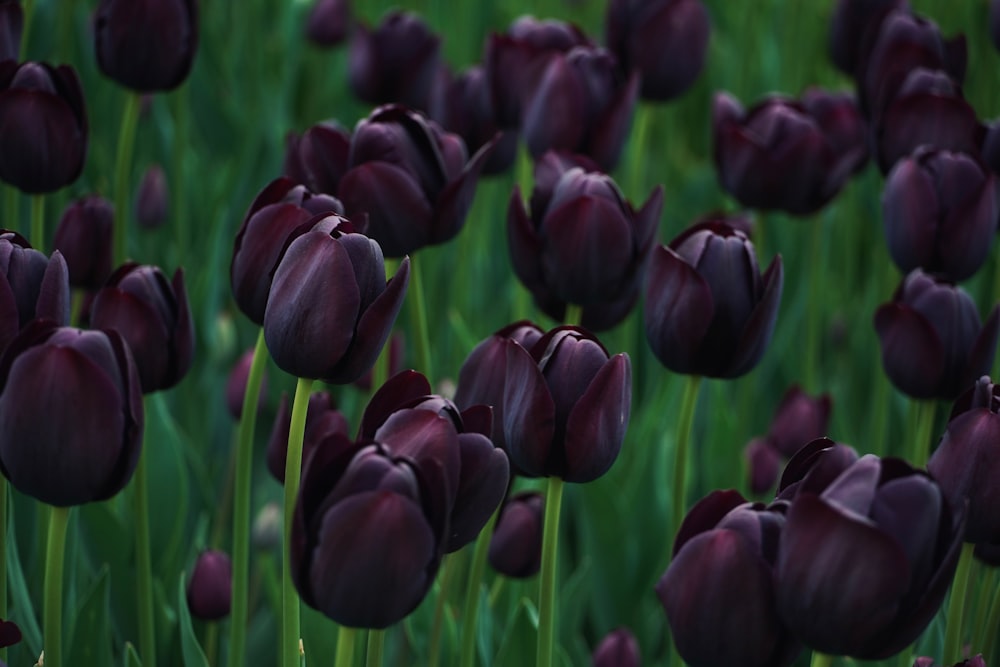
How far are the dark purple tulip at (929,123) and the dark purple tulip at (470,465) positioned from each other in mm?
913

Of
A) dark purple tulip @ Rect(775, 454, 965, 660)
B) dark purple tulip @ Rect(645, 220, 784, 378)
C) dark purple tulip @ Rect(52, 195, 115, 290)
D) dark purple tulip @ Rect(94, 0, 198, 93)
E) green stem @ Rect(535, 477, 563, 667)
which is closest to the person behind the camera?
dark purple tulip @ Rect(775, 454, 965, 660)

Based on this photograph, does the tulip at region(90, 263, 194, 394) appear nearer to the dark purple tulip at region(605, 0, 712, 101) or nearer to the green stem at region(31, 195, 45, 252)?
the green stem at region(31, 195, 45, 252)

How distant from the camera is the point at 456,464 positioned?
0.69m

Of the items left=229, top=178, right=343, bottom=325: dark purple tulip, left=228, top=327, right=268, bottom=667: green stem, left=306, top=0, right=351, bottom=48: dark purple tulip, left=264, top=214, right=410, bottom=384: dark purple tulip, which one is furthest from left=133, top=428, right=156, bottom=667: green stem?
left=306, top=0, right=351, bottom=48: dark purple tulip

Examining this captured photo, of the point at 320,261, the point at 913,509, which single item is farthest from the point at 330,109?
the point at 913,509

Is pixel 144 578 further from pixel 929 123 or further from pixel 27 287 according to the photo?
pixel 929 123

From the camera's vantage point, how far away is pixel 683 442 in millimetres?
1135

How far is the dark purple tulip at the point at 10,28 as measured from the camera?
1.24 meters

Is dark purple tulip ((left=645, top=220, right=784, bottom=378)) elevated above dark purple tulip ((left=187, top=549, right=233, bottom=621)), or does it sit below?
above

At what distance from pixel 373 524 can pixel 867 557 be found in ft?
0.76

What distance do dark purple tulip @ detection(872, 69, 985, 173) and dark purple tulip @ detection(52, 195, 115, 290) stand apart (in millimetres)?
861

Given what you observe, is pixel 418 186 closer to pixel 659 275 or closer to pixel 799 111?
pixel 659 275

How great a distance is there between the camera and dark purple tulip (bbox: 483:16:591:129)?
5.09 ft

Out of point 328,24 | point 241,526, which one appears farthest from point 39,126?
point 328,24
